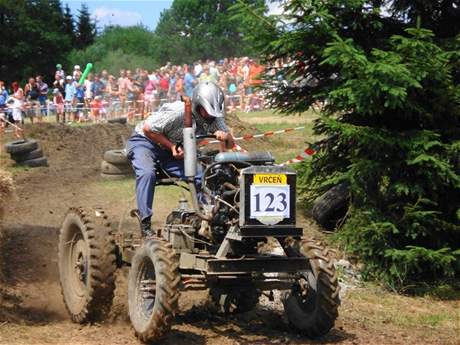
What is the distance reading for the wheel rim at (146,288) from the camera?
749 centimetres

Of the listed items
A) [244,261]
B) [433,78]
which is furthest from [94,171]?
[244,261]

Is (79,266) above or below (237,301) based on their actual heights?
above

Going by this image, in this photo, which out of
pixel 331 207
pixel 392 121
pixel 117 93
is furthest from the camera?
pixel 117 93

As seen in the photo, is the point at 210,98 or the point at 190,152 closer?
the point at 190,152

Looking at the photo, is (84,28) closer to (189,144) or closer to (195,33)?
(195,33)

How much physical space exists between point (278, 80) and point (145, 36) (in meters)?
81.2

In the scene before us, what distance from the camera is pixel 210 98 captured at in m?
7.87

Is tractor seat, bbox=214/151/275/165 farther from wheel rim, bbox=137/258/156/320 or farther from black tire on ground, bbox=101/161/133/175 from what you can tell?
black tire on ground, bbox=101/161/133/175

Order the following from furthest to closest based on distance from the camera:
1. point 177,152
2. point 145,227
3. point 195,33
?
point 195,33
point 145,227
point 177,152

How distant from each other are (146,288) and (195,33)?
261ft

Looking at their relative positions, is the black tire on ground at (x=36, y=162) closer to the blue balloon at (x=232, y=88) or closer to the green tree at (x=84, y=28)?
the blue balloon at (x=232, y=88)

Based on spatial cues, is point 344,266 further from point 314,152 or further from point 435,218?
point 314,152

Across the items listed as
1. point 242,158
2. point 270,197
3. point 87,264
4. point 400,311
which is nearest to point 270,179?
point 270,197

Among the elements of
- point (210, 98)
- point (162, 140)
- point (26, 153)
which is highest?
point (210, 98)
